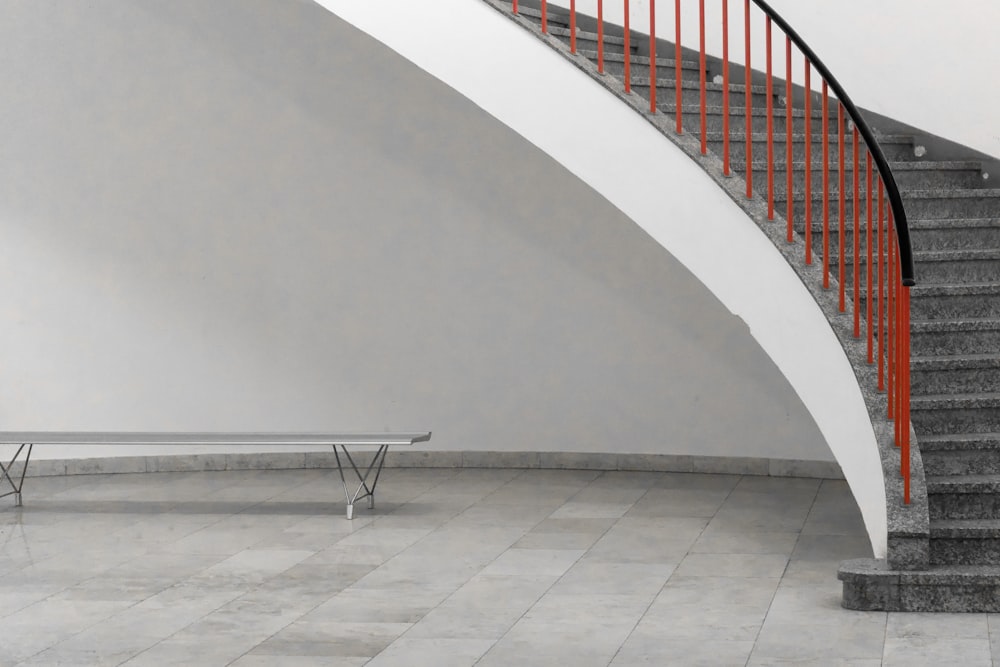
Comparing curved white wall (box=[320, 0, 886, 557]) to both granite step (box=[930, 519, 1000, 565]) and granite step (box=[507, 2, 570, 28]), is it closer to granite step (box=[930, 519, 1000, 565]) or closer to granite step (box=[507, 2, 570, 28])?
granite step (box=[930, 519, 1000, 565])

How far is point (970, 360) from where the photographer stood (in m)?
5.40

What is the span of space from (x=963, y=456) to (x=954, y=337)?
0.63 m

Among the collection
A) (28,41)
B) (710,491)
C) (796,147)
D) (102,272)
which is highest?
(28,41)

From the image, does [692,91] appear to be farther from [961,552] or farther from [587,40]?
[961,552]

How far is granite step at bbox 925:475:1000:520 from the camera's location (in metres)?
4.97

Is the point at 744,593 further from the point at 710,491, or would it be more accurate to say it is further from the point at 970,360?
the point at 710,491

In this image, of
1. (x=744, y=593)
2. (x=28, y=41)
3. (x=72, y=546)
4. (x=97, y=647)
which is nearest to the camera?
(x=97, y=647)

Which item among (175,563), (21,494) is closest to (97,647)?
(175,563)

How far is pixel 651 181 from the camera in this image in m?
5.58

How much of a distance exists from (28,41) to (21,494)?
9.30 ft

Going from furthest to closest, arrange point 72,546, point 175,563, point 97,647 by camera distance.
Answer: point 72,546
point 175,563
point 97,647

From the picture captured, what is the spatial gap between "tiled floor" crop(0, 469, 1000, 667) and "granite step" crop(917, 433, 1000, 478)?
651 millimetres

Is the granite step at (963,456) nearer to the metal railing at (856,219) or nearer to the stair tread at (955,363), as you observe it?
the metal railing at (856,219)

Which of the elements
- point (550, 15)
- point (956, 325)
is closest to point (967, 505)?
point (956, 325)
